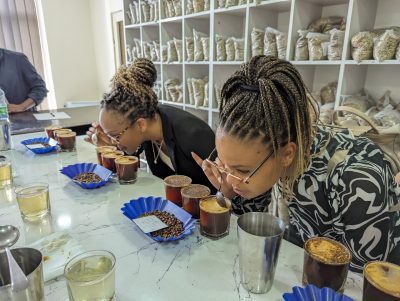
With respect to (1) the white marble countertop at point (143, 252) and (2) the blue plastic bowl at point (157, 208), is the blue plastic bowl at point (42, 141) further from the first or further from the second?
(2) the blue plastic bowl at point (157, 208)

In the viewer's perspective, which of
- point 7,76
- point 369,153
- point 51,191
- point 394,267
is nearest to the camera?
point 394,267

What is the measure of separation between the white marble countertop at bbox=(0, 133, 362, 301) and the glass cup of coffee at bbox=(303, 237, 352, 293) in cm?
5

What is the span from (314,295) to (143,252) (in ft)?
1.44

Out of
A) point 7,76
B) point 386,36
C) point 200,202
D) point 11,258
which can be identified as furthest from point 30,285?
point 7,76

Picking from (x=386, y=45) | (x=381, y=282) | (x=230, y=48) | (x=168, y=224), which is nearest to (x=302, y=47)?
(x=386, y=45)

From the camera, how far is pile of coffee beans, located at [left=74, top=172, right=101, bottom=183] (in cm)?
123

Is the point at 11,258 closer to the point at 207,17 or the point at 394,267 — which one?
the point at 394,267

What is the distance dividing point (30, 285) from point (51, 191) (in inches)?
25.5

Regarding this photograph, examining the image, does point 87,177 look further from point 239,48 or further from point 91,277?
point 239,48

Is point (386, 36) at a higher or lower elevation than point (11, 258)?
higher

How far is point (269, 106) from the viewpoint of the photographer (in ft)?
2.35

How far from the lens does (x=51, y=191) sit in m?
1.18

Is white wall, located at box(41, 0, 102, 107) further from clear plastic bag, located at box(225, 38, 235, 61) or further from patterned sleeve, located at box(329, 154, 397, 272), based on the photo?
patterned sleeve, located at box(329, 154, 397, 272)

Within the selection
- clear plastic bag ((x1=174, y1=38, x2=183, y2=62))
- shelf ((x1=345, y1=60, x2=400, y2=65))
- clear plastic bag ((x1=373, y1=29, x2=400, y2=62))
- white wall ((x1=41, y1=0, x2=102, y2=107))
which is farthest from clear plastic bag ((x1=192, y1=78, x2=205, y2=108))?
white wall ((x1=41, y1=0, x2=102, y2=107))
